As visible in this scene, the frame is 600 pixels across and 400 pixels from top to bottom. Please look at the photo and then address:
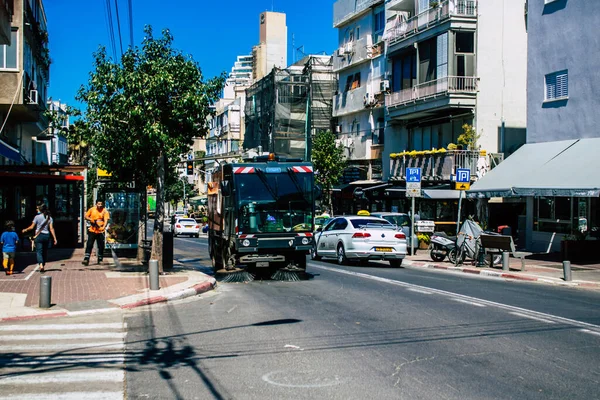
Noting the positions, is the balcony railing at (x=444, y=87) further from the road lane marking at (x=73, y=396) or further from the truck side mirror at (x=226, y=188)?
the road lane marking at (x=73, y=396)

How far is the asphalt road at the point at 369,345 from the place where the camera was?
7.16 metres

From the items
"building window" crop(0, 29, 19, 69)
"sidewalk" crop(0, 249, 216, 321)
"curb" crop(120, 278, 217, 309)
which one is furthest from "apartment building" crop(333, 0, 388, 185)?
"curb" crop(120, 278, 217, 309)

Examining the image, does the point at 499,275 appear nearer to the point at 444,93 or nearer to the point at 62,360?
the point at 62,360

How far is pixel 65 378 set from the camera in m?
7.65

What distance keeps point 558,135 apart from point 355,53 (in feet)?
72.8

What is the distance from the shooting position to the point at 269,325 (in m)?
10.9

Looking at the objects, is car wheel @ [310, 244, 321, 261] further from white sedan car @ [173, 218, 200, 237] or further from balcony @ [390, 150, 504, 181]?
white sedan car @ [173, 218, 200, 237]

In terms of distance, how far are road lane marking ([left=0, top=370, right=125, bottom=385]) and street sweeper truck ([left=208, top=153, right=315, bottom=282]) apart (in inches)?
370

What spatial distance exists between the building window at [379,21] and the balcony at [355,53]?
93 centimetres

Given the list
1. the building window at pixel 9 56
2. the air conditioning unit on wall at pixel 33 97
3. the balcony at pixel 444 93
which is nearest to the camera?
the building window at pixel 9 56

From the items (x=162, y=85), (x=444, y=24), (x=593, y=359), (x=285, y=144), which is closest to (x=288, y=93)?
(x=285, y=144)

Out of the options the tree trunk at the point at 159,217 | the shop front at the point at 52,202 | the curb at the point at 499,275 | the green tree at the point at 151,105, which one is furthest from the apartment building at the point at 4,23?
the curb at the point at 499,275

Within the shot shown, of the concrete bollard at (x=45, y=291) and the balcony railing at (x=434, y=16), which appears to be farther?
the balcony railing at (x=434, y=16)

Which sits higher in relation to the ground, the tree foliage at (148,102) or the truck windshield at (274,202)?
the tree foliage at (148,102)
